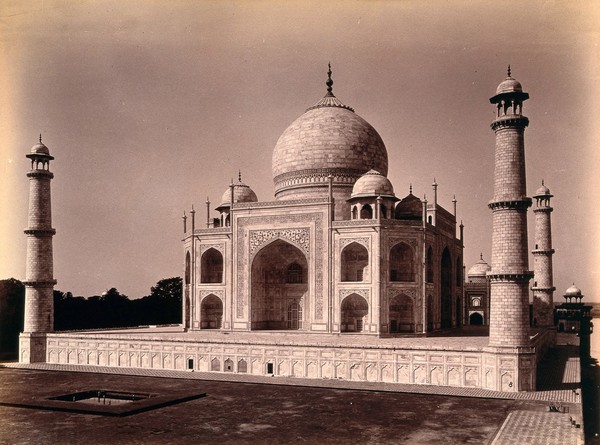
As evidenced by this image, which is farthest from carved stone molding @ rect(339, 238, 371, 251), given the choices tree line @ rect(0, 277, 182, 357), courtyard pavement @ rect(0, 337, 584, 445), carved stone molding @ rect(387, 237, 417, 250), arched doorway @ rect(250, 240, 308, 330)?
tree line @ rect(0, 277, 182, 357)

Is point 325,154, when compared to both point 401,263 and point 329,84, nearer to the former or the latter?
point 329,84

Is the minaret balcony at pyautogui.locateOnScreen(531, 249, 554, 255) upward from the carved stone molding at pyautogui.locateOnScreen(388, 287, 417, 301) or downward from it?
upward

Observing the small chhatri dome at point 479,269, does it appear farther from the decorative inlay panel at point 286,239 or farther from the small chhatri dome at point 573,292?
the decorative inlay panel at point 286,239

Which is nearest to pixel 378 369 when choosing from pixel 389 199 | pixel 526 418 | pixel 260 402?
pixel 260 402

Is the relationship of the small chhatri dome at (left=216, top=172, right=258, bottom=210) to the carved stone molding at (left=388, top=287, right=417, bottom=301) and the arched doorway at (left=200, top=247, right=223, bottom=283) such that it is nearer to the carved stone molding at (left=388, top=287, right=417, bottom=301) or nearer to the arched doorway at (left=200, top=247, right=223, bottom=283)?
the arched doorway at (left=200, top=247, right=223, bottom=283)

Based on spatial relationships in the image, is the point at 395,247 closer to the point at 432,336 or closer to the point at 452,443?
the point at 432,336

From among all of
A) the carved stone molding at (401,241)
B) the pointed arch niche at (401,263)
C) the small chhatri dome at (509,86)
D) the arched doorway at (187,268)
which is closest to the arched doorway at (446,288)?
the pointed arch niche at (401,263)
